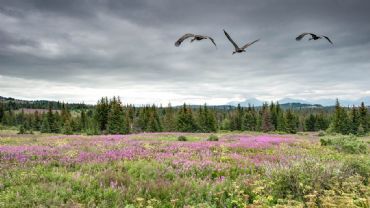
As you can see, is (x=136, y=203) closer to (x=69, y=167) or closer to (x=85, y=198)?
(x=85, y=198)

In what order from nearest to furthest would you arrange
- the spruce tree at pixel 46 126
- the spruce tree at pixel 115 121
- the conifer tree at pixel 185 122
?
the spruce tree at pixel 115 121, the conifer tree at pixel 185 122, the spruce tree at pixel 46 126

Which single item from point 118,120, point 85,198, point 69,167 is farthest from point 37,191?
point 118,120

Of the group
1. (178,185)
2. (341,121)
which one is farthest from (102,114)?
(178,185)

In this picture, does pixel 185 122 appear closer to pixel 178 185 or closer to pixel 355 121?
pixel 355 121

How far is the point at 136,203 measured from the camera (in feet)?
23.7

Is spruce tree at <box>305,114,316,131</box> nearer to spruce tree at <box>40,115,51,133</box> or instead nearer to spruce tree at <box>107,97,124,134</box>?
spruce tree at <box>107,97,124,134</box>

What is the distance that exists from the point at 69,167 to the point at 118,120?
66.5 m

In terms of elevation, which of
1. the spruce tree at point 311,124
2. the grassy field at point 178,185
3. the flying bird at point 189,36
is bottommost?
the spruce tree at point 311,124

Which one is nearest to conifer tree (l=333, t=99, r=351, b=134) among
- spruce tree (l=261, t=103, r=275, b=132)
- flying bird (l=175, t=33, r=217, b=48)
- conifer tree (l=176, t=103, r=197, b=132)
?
spruce tree (l=261, t=103, r=275, b=132)

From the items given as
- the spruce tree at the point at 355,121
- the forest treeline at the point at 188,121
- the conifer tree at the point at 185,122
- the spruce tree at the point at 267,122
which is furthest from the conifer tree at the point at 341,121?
the conifer tree at the point at 185,122

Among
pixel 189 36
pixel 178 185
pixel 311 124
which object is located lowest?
pixel 311 124

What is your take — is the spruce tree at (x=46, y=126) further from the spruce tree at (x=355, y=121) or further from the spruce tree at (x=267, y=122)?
the spruce tree at (x=355, y=121)

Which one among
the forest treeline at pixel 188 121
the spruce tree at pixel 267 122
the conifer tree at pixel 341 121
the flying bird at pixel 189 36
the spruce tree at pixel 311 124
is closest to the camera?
the flying bird at pixel 189 36

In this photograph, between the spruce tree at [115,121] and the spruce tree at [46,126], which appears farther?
the spruce tree at [46,126]
